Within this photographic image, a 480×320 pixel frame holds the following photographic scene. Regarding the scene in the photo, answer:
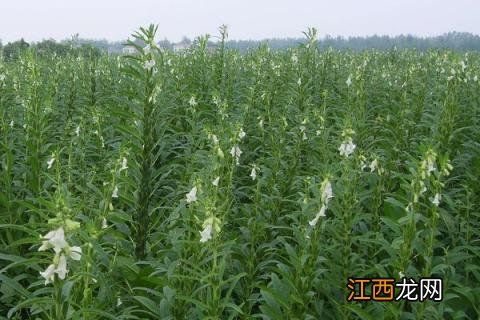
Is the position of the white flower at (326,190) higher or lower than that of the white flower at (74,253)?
lower

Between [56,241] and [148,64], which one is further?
[148,64]

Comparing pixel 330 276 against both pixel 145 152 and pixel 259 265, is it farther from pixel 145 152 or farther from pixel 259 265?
pixel 145 152

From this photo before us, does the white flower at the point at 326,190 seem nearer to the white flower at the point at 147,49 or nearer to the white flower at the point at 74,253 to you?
the white flower at the point at 147,49

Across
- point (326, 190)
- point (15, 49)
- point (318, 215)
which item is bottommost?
point (318, 215)

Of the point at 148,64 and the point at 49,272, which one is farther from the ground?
the point at 148,64

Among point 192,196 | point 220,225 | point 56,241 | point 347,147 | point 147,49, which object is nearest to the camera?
point 56,241

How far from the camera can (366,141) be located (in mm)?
6531

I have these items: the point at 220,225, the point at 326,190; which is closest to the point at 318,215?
the point at 326,190

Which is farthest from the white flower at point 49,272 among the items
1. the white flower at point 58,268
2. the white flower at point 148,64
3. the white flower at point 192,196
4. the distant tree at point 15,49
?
the distant tree at point 15,49

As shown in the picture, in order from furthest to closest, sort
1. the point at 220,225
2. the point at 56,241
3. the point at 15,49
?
the point at 15,49 → the point at 220,225 → the point at 56,241

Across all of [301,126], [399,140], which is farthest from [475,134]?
[301,126]

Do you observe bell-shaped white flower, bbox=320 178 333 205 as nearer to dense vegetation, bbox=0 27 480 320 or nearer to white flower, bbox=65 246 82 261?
dense vegetation, bbox=0 27 480 320

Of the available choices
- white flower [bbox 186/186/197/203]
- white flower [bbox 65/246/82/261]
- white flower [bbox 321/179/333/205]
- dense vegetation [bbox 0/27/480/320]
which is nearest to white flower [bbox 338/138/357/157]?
dense vegetation [bbox 0/27/480/320]

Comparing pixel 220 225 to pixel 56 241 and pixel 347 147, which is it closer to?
pixel 56 241
